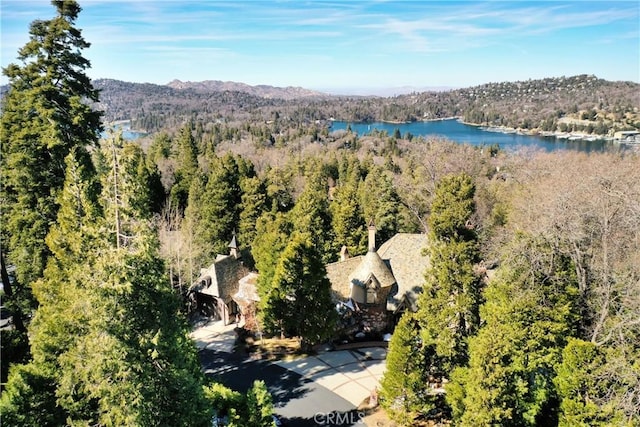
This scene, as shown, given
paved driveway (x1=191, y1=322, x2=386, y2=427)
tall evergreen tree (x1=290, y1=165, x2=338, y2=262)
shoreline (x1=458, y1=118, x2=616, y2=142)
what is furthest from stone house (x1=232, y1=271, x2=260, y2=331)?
shoreline (x1=458, y1=118, x2=616, y2=142)

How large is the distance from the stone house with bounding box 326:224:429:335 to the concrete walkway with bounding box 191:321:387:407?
1958 mm

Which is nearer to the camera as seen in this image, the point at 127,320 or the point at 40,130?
the point at 127,320

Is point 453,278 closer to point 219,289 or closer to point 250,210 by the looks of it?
point 219,289

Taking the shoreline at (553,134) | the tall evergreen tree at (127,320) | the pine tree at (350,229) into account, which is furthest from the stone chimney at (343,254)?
the shoreline at (553,134)

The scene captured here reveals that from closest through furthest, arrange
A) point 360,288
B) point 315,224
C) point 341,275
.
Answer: point 360,288
point 341,275
point 315,224

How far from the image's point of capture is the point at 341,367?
24688 millimetres

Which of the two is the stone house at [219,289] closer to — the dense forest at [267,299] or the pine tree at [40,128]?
the dense forest at [267,299]

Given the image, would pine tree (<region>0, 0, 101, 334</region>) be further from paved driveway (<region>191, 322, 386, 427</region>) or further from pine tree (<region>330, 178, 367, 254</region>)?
pine tree (<region>330, 178, 367, 254</region>)

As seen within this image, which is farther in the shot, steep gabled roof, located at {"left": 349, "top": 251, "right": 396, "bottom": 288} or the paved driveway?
steep gabled roof, located at {"left": 349, "top": 251, "right": 396, "bottom": 288}

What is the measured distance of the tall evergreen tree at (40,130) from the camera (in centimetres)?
2158

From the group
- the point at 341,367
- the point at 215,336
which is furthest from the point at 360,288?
the point at 215,336

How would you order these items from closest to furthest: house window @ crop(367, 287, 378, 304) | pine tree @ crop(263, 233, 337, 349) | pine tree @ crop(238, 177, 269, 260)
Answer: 1. pine tree @ crop(263, 233, 337, 349)
2. house window @ crop(367, 287, 378, 304)
3. pine tree @ crop(238, 177, 269, 260)

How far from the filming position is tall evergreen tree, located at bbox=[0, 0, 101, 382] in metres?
21.6

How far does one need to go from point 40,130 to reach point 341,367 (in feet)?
65.9
